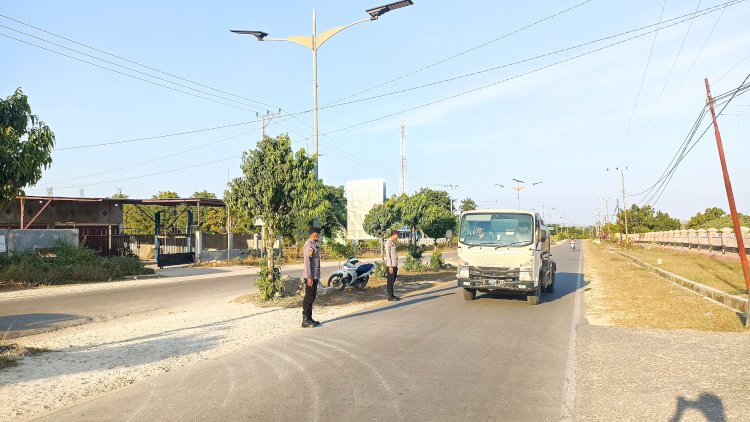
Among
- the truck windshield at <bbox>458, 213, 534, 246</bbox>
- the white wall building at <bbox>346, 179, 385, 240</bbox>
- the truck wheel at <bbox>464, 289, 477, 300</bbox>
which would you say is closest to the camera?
the truck windshield at <bbox>458, 213, 534, 246</bbox>

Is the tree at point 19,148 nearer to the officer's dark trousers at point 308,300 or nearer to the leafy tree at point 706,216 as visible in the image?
the officer's dark trousers at point 308,300

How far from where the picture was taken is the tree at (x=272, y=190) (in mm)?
13586

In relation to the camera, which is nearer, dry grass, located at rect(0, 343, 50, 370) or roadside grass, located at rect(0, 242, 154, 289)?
dry grass, located at rect(0, 343, 50, 370)

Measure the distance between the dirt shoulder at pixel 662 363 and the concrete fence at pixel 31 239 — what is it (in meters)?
21.1

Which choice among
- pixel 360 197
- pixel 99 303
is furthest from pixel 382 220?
pixel 99 303

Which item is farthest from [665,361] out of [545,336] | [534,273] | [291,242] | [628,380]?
[291,242]

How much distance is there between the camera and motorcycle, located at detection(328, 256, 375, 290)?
53.7 ft

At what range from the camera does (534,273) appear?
42.3 ft

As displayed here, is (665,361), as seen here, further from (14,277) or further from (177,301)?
(14,277)

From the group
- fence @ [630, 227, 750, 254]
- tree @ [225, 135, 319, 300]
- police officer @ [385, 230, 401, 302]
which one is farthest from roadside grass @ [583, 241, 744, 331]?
fence @ [630, 227, 750, 254]

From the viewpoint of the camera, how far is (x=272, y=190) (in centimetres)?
1345

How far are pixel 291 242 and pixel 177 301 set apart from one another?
27565 mm

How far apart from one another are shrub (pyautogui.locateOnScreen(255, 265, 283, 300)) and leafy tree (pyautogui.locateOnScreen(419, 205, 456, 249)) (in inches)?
442

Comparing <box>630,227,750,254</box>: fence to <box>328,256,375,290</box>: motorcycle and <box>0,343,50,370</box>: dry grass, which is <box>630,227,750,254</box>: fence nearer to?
<box>328,256,375,290</box>: motorcycle
